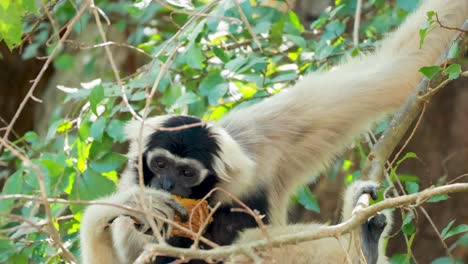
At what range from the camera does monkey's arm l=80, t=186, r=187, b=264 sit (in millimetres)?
4996

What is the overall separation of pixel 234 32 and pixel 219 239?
231 centimetres

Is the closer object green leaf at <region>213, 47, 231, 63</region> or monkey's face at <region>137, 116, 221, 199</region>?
monkey's face at <region>137, 116, 221, 199</region>

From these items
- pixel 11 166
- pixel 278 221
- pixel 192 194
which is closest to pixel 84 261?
pixel 192 194

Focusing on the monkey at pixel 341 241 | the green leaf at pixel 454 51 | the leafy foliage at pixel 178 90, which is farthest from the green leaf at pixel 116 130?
the green leaf at pixel 454 51

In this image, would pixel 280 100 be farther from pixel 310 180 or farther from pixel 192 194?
pixel 192 194

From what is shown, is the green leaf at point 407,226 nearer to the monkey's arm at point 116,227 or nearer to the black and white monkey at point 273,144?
the black and white monkey at point 273,144

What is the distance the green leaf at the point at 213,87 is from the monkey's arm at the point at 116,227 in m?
1.29

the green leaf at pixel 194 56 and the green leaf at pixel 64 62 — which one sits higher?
the green leaf at pixel 194 56

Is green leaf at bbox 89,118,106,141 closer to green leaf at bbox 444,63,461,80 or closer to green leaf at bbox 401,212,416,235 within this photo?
green leaf at bbox 401,212,416,235

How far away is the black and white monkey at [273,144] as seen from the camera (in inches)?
208

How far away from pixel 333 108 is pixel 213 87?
1224mm

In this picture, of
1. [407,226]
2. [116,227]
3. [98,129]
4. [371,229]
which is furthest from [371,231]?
[98,129]

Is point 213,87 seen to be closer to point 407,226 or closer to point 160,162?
point 160,162

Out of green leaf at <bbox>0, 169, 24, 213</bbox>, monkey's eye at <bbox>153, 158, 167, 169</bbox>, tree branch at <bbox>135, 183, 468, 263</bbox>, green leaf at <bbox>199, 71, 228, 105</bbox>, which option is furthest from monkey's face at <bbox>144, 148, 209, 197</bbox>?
tree branch at <bbox>135, 183, 468, 263</bbox>
